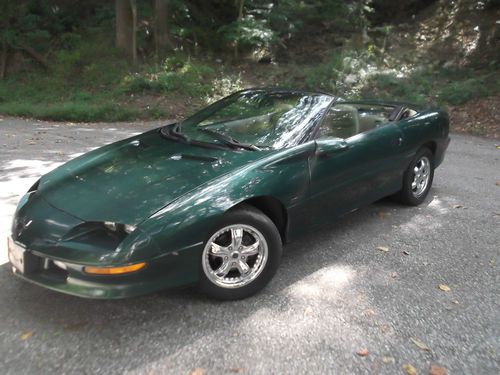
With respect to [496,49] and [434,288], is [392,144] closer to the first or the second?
[434,288]

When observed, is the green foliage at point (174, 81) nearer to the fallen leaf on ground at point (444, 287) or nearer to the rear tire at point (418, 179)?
the rear tire at point (418, 179)

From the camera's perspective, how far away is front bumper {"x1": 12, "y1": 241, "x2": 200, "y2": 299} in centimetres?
258

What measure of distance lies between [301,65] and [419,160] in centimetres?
1130

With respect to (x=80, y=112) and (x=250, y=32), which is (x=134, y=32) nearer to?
(x=250, y=32)

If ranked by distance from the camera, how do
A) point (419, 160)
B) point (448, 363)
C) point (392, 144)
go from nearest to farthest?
point (448, 363), point (392, 144), point (419, 160)

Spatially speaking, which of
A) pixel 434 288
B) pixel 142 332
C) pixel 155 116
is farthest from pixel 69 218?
pixel 155 116

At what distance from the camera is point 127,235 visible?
2.64 metres

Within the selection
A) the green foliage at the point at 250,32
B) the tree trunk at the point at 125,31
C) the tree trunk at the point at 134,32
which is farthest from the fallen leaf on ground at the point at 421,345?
the tree trunk at the point at 125,31

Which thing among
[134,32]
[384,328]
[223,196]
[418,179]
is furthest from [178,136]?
[134,32]

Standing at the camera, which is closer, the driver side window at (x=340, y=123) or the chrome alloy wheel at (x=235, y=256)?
the chrome alloy wheel at (x=235, y=256)

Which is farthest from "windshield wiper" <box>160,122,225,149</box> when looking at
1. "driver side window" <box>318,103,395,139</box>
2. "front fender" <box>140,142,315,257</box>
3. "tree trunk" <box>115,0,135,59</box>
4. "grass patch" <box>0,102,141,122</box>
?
"tree trunk" <box>115,0,135,59</box>

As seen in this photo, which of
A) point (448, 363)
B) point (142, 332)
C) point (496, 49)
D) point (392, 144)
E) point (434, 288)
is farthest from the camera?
point (496, 49)

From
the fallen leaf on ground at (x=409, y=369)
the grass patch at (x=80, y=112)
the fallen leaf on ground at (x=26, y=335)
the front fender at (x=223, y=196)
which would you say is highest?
the front fender at (x=223, y=196)

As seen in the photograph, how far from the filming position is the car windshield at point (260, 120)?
12.0 feet
